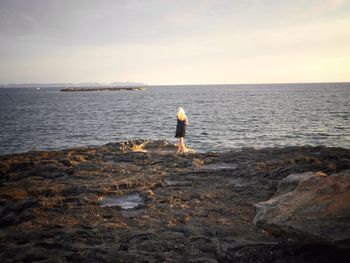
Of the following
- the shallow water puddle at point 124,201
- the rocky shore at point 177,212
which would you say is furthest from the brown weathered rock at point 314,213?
the shallow water puddle at point 124,201

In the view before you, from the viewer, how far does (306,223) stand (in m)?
4.46

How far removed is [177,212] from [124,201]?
1750 mm

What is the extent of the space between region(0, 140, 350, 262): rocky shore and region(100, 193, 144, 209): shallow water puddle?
3 cm

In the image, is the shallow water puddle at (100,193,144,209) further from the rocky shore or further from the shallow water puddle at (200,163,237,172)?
the shallow water puddle at (200,163,237,172)

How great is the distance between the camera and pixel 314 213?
4.53 metres

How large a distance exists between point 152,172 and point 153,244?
17.1ft

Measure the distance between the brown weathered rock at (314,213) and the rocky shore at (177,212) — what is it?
0.02m

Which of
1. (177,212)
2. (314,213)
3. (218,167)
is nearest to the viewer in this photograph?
(314,213)

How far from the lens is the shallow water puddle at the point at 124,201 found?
7.58 metres

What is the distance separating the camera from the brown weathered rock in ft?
13.7

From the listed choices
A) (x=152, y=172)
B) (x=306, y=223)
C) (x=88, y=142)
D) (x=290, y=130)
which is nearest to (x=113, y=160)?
(x=152, y=172)

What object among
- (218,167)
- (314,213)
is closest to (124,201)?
(218,167)

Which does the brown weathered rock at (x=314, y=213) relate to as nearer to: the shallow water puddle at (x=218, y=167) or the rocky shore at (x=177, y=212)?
the rocky shore at (x=177, y=212)

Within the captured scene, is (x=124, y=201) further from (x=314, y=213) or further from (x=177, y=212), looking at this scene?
(x=314, y=213)
